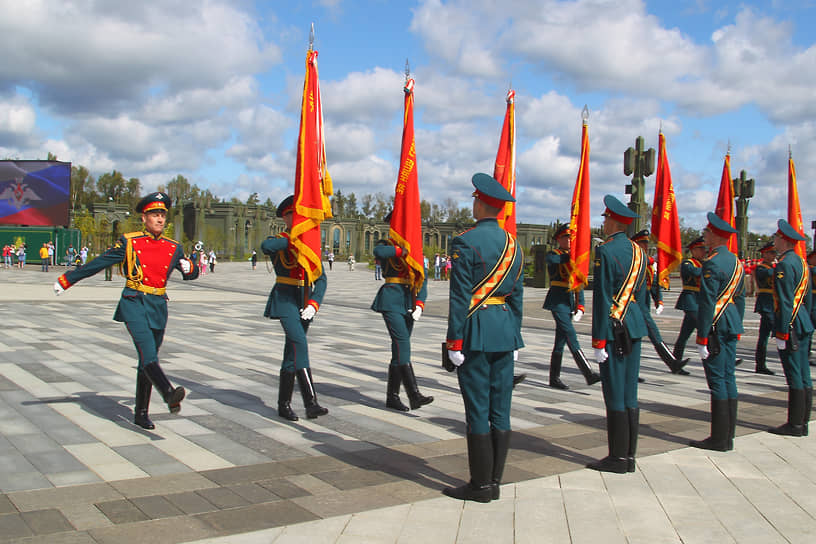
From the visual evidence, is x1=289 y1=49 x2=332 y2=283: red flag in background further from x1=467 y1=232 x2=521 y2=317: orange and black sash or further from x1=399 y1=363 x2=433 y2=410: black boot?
x1=467 y1=232 x2=521 y2=317: orange and black sash

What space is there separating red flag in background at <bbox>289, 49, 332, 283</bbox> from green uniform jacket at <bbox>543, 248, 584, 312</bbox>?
330 cm

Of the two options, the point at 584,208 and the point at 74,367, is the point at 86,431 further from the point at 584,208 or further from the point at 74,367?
the point at 584,208

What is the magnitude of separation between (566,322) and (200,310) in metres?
12.2

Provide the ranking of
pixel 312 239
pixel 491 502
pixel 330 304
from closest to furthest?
pixel 491 502, pixel 312 239, pixel 330 304

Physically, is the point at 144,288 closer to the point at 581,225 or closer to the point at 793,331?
the point at 581,225

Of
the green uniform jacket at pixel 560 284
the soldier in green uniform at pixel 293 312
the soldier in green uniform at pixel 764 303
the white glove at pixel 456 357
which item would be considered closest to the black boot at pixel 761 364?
the soldier in green uniform at pixel 764 303

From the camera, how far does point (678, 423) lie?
714 cm

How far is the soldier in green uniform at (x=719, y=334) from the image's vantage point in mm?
6000

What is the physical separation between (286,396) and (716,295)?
13.1ft

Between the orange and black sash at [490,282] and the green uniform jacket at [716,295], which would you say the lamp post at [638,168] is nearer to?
the green uniform jacket at [716,295]

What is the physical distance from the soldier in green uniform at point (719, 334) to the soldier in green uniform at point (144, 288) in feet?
14.8

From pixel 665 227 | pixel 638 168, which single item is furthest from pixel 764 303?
pixel 638 168

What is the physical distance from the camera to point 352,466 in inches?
208

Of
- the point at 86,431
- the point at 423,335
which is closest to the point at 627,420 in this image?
the point at 86,431
